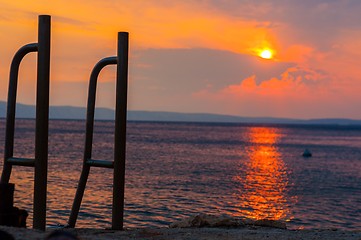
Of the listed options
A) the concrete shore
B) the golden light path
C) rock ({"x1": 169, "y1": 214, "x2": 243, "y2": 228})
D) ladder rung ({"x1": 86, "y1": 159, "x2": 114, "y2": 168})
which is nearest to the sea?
the golden light path

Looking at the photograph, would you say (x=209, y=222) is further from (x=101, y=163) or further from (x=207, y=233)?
(x=101, y=163)

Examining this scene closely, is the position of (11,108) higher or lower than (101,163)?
higher

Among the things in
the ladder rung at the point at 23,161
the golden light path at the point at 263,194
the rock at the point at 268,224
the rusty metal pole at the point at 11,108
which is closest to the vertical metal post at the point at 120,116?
the ladder rung at the point at 23,161

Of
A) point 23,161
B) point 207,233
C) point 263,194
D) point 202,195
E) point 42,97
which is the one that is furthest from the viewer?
point 263,194

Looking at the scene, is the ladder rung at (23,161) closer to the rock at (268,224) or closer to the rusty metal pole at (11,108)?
the rusty metal pole at (11,108)

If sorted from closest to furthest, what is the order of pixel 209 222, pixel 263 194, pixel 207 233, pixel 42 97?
1. pixel 42 97
2. pixel 207 233
3. pixel 209 222
4. pixel 263 194

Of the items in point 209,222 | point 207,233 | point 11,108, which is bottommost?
point 209,222

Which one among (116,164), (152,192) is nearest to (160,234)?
(116,164)

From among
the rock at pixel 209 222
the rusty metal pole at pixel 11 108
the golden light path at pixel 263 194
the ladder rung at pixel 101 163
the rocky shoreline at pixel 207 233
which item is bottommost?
the golden light path at pixel 263 194

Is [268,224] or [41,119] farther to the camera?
[268,224]

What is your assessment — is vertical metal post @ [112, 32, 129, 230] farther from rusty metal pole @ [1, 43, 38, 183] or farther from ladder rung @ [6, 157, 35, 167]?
rusty metal pole @ [1, 43, 38, 183]

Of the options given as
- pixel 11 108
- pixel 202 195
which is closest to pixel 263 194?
pixel 202 195

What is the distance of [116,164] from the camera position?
33.8ft

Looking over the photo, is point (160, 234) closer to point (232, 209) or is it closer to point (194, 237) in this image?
point (194, 237)
